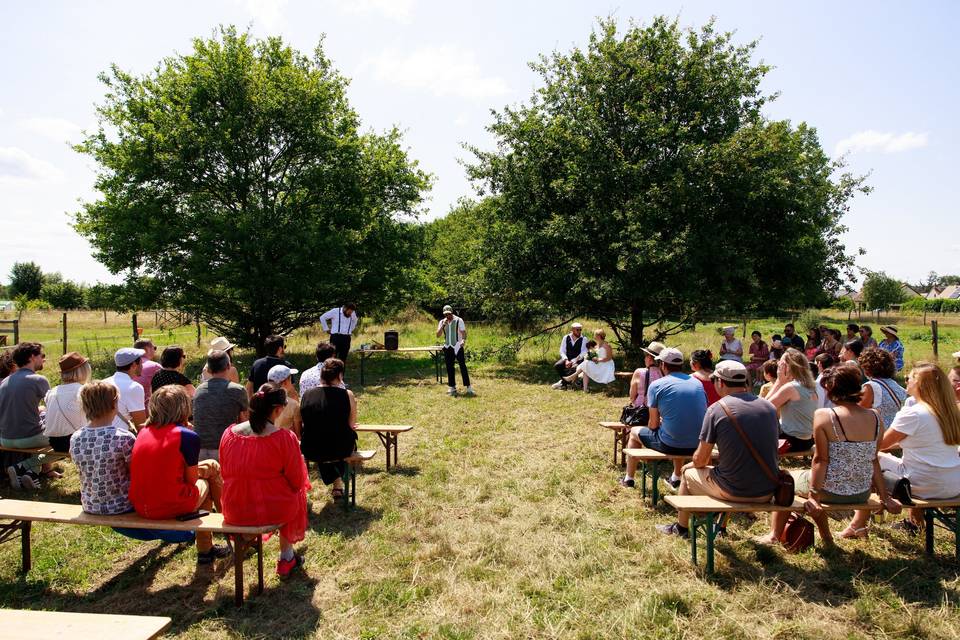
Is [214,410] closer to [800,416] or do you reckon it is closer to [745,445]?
[745,445]

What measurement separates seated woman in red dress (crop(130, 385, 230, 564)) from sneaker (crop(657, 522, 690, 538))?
154 inches

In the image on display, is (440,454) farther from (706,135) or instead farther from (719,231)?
(706,135)

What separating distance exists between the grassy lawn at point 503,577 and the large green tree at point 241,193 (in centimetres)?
933

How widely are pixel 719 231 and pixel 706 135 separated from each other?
9.28ft

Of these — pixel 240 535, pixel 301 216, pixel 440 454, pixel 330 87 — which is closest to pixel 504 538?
pixel 240 535

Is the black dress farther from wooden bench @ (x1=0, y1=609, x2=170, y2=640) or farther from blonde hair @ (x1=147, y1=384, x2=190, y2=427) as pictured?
wooden bench @ (x1=0, y1=609, x2=170, y2=640)

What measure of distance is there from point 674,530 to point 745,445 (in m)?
1.23

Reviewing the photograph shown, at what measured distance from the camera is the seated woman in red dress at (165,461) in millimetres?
3893

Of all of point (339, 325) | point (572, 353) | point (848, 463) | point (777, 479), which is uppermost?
point (339, 325)

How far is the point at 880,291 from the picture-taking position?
52750mm

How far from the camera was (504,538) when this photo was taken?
4.83 metres

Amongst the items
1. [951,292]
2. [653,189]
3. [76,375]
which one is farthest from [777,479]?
[951,292]

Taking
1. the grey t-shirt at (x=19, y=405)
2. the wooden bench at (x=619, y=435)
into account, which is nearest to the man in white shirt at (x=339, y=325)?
the grey t-shirt at (x=19, y=405)

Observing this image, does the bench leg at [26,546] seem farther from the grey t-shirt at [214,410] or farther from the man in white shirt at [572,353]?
the man in white shirt at [572,353]
